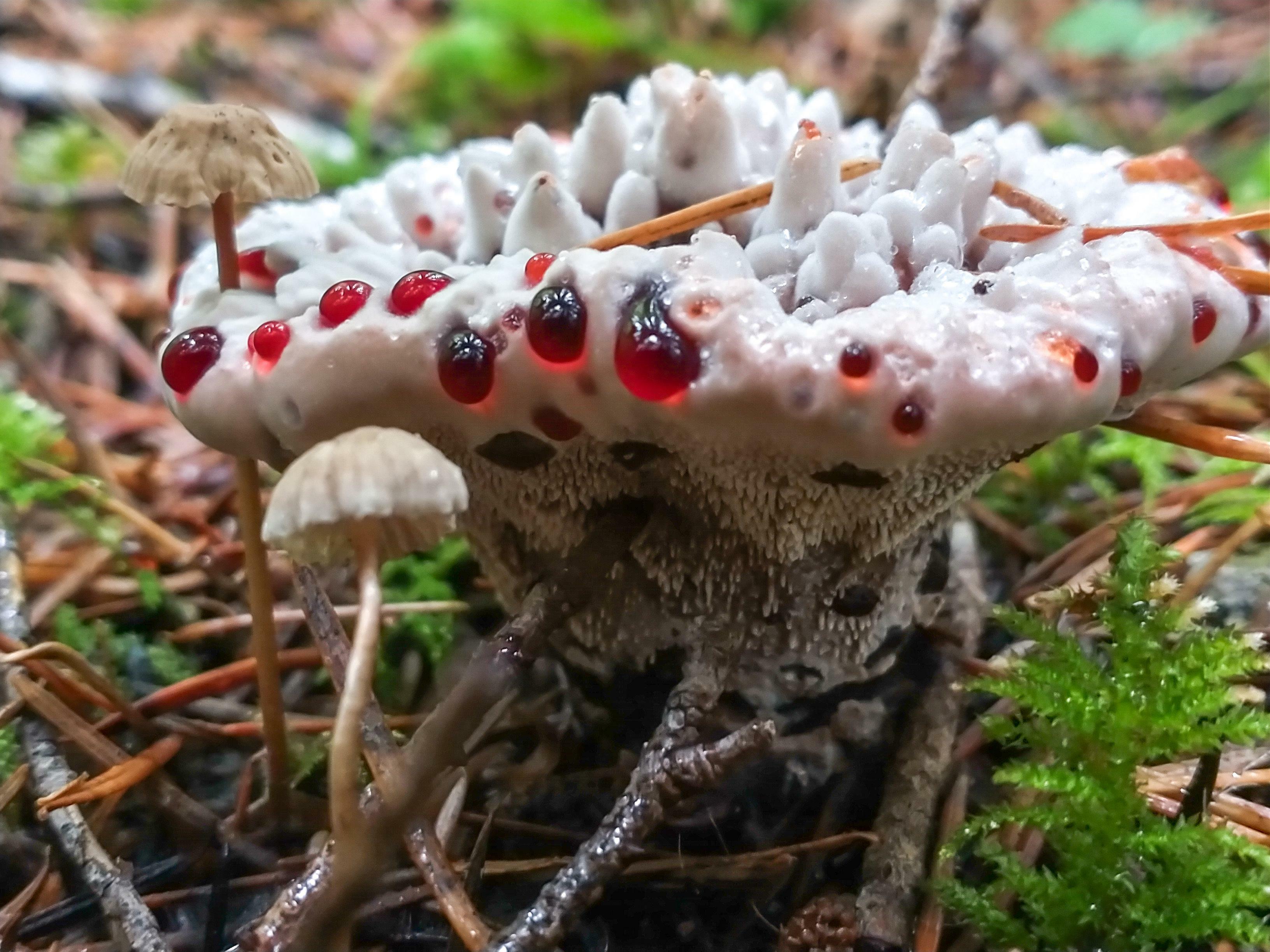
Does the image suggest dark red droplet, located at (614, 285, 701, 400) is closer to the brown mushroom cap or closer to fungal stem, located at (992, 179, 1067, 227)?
the brown mushroom cap

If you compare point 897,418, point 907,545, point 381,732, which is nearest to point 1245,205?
point 907,545

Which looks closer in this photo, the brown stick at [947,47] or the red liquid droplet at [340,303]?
the red liquid droplet at [340,303]

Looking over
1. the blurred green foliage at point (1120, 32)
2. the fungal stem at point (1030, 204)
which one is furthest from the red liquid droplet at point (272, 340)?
the blurred green foliage at point (1120, 32)

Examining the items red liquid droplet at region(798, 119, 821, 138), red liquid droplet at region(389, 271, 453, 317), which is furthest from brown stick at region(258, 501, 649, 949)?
red liquid droplet at region(798, 119, 821, 138)

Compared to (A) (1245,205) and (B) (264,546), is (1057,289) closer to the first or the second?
(B) (264,546)

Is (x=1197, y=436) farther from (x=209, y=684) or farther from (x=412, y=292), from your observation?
(x=209, y=684)

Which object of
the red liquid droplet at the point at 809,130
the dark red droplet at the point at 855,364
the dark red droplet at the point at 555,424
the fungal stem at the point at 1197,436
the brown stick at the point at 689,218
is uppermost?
the red liquid droplet at the point at 809,130

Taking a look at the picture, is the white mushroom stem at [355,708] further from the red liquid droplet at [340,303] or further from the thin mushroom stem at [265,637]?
the thin mushroom stem at [265,637]
